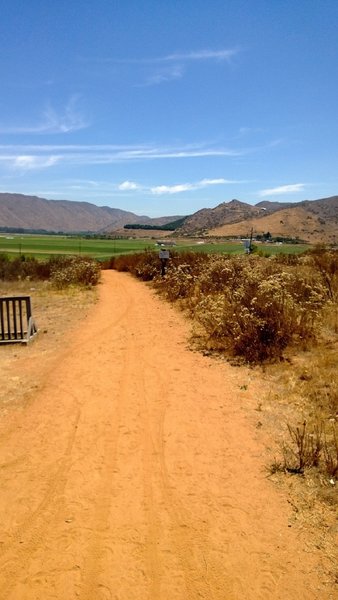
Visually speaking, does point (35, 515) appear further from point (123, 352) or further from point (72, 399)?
point (123, 352)

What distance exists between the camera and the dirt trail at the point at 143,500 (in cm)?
336

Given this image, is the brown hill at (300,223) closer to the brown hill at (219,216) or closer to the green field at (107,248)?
the brown hill at (219,216)

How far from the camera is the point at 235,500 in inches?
172

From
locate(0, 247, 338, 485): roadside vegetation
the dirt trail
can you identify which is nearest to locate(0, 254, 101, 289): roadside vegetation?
locate(0, 247, 338, 485): roadside vegetation

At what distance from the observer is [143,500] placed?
14.1ft

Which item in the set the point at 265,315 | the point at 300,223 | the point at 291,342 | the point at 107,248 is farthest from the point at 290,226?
the point at 291,342

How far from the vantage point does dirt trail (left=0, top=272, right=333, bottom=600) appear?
3363 mm

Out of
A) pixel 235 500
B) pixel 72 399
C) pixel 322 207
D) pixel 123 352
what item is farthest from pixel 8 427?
pixel 322 207

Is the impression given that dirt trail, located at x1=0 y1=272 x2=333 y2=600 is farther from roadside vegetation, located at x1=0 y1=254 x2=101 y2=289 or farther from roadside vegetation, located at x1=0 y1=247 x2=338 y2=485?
roadside vegetation, located at x1=0 y1=254 x2=101 y2=289

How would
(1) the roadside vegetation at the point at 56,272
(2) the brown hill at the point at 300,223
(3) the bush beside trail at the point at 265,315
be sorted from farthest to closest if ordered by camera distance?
(2) the brown hill at the point at 300,223 → (1) the roadside vegetation at the point at 56,272 → (3) the bush beside trail at the point at 265,315

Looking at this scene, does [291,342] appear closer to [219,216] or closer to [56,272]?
[56,272]

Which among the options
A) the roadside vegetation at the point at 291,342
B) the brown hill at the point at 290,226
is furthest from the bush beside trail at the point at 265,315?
the brown hill at the point at 290,226

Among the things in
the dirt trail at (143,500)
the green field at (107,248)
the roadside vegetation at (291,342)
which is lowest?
the dirt trail at (143,500)

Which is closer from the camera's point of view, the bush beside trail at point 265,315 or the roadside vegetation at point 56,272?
the bush beside trail at point 265,315
